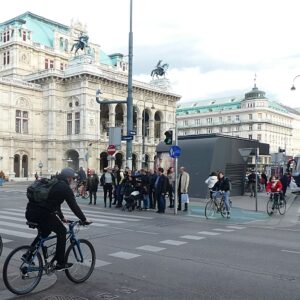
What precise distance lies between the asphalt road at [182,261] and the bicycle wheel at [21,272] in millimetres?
138

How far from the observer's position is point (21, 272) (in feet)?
18.9

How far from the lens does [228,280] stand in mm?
6688

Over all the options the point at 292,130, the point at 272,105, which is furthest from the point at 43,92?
the point at 292,130

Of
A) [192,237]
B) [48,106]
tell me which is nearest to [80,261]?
[192,237]

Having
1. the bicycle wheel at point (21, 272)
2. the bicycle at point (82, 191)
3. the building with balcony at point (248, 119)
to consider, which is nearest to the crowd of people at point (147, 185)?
the bicycle at point (82, 191)

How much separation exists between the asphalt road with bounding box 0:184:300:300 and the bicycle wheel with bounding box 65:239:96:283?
130mm

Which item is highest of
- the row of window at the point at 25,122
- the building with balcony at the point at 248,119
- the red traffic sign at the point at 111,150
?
the building with balcony at the point at 248,119

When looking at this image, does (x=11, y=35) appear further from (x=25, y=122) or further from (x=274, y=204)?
(x=274, y=204)

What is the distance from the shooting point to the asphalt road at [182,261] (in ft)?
19.8

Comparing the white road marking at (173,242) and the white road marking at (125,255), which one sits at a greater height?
the white road marking at (125,255)

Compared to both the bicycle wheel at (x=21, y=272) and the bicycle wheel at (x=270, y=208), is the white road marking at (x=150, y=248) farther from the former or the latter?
the bicycle wheel at (x=270, y=208)

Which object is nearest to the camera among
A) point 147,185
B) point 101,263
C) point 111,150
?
point 101,263

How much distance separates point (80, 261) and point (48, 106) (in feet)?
202

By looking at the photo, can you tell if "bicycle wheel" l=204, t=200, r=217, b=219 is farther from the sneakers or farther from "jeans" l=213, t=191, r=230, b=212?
the sneakers
